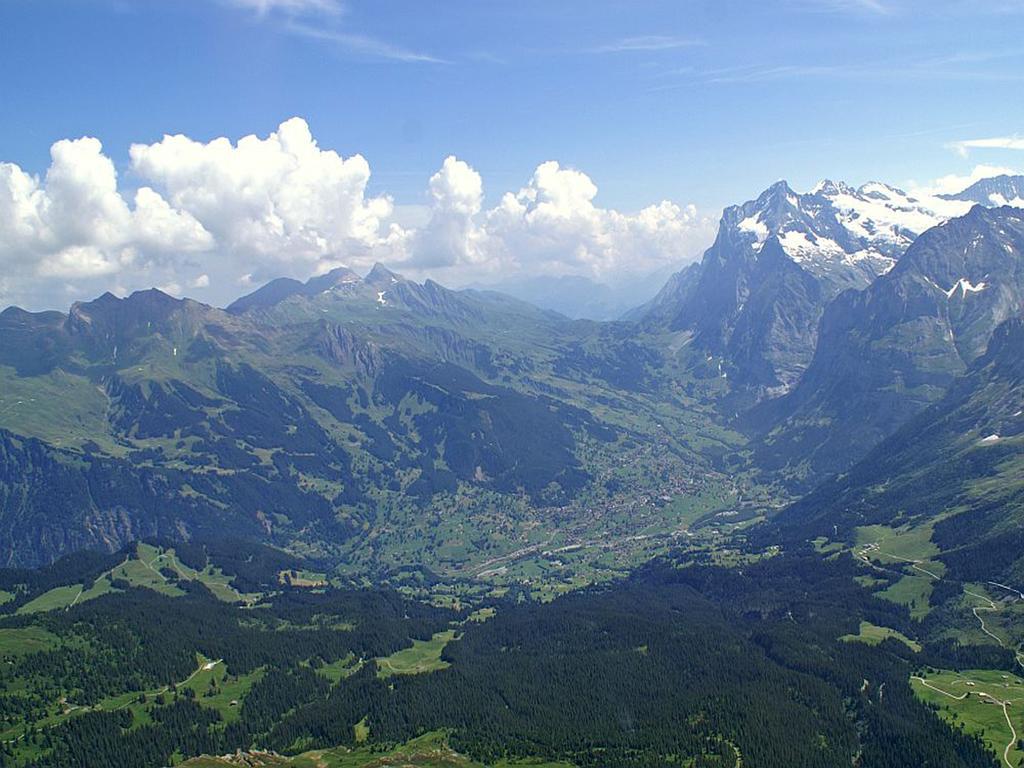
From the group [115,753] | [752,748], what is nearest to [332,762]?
[115,753]

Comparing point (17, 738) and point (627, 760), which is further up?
point (17, 738)

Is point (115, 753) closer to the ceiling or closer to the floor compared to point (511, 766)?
closer to the ceiling

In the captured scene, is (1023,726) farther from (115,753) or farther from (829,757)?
(115,753)

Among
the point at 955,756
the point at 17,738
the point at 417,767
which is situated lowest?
the point at 955,756

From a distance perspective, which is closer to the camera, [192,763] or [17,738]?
[192,763]

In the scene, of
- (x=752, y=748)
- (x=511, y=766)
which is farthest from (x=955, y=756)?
(x=511, y=766)

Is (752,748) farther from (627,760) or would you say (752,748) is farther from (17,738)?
(17,738)

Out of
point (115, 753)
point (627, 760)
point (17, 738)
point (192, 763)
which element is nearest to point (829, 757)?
point (627, 760)
